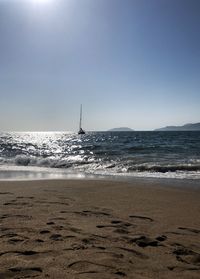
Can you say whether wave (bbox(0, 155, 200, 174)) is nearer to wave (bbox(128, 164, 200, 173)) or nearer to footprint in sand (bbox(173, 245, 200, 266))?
wave (bbox(128, 164, 200, 173))

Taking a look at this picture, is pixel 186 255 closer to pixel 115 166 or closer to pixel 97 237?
pixel 97 237

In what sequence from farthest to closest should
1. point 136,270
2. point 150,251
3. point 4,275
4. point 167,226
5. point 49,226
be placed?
1. point 167,226
2. point 49,226
3. point 150,251
4. point 136,270
5. point 4,275

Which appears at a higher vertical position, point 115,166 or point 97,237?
point 97,237

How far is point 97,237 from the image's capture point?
5188mm

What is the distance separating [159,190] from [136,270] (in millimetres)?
7344

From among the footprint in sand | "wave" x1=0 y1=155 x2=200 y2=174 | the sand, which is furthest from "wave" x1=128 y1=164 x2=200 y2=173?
the footprint in sand

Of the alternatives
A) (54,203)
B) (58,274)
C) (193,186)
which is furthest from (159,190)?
(58,274)

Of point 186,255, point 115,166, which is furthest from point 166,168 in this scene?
point 186,255

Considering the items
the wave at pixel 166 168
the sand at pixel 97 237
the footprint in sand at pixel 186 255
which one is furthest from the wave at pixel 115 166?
the footprint in sand at pixel 186 255

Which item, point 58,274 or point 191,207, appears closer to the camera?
point 58,274

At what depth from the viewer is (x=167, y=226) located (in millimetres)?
6203

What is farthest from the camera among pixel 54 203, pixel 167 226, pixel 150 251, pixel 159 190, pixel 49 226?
pixel 159 190

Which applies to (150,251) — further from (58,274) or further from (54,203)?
(54,203)

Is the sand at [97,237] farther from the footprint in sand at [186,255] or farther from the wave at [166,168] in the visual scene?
the wave at [166,168]
